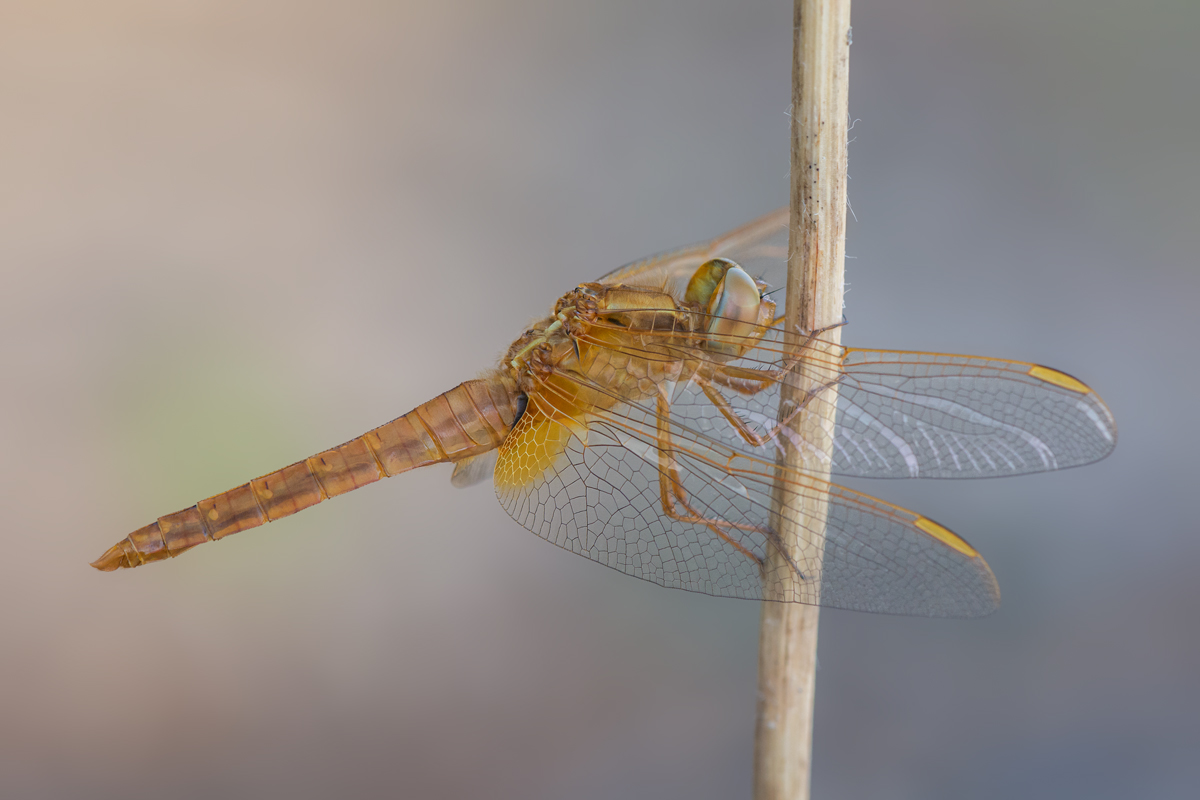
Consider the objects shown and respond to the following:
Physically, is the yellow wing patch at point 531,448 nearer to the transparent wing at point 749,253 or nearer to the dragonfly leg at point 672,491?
the dragonfly leg at point 672,491

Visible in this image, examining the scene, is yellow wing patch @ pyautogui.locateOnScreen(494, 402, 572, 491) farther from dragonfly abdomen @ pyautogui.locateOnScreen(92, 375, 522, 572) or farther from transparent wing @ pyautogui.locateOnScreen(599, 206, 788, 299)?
transparent wing @ pyautogui.locateOnScreen(599, 206, 788, 299)

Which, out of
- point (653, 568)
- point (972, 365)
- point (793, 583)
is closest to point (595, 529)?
point (653, 568)

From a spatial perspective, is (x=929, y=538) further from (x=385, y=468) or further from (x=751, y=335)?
(x=385, y=468)

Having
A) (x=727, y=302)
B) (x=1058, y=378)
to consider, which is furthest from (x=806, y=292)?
(x=1058, y=378)

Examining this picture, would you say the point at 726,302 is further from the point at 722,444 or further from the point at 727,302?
the point at 722,444

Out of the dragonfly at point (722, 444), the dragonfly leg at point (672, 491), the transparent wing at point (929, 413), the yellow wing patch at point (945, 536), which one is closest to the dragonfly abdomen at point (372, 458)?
the dragonfly at point (722, 444)

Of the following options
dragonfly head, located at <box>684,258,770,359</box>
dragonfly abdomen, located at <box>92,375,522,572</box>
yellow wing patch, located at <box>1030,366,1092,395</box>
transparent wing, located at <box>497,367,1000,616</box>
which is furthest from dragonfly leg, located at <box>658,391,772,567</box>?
yellow wing patch, located at <box>1030,366,1092,395</box>
